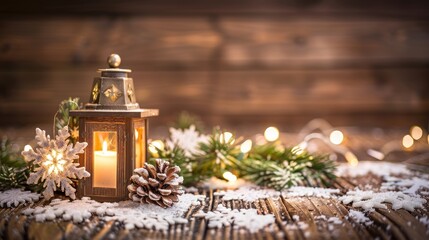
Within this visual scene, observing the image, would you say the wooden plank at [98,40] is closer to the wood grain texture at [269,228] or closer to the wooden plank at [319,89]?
the wooden plank at [319,89]

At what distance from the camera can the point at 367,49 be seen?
215 centimetres

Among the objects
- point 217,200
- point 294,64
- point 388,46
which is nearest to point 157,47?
point 294,64

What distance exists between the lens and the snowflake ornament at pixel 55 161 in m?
0.89

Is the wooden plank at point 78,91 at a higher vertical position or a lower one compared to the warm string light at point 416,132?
higher

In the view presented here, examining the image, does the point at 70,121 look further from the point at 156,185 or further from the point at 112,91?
the point at 156,185

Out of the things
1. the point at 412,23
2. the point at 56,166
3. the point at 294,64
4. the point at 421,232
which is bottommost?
the point at 421,232

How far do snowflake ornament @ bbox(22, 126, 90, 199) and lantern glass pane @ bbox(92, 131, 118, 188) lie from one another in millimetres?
46

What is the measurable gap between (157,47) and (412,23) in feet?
4.17

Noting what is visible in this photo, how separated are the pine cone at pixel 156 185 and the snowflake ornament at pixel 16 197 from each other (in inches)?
9.0

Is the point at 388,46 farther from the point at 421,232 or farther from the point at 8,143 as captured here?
the point at 8,143

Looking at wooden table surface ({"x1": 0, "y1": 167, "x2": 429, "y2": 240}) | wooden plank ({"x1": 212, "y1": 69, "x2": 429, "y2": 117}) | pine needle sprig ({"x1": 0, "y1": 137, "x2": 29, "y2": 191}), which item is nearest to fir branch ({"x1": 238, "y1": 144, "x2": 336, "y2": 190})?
wooden table surface ({"x1": 0, "y1": 167, "x2": 429, "y2": 240})

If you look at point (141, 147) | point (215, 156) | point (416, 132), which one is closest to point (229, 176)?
point (215, 156)

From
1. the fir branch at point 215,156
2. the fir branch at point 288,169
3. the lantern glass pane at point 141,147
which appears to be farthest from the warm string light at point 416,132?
the lantern glass pane at point 141,147

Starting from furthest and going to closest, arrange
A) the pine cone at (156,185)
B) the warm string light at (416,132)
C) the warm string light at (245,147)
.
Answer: the warm string light at (416,132) < the warm string light at (245,147) < the pine cone at (156,185)
